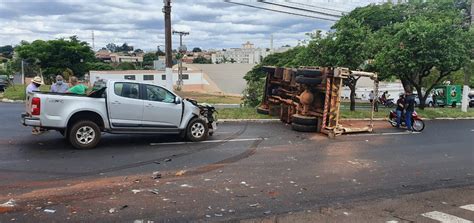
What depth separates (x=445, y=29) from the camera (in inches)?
780

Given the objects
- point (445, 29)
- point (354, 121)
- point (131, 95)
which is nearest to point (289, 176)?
point (131, 95)

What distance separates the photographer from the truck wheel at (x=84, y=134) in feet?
32.4

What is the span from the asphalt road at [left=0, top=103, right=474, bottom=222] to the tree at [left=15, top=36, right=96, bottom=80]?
49.3m

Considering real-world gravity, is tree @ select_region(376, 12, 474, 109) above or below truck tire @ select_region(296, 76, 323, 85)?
above

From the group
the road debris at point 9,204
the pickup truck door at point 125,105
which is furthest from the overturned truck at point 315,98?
the road debris at point 9,204

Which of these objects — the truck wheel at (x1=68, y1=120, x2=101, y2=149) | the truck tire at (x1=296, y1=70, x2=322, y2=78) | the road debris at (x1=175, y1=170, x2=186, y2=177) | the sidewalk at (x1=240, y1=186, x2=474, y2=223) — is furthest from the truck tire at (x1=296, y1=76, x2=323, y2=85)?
the sidewalk at (x1=240, y1=186, x2=474, y2=223)

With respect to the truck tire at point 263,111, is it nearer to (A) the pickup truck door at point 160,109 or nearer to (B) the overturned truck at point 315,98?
Answer: (B) the overturned truck at point 315,98

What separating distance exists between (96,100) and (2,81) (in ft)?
105

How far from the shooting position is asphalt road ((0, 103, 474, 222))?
5.88 m

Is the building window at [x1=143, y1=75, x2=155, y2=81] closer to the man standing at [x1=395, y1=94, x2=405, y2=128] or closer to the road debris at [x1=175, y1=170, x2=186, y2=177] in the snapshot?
the man standing at [x1=395, y1=94, x2=405, y2=128]

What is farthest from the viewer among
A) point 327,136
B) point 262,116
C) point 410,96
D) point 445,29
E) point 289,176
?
point 445,29

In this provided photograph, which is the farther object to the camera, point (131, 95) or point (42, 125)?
point (131, 95)

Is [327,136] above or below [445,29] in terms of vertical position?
Answer: below

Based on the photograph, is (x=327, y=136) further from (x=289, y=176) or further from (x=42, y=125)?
(x=42, y=125)
